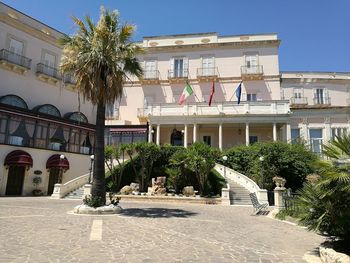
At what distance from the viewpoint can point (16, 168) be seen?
24953 mm

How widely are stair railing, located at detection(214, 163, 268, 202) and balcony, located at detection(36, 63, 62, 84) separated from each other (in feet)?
64.5

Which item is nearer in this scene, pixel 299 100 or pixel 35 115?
pixel 35 115

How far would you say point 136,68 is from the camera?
14922mm

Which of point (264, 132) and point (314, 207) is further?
point (264, 132)

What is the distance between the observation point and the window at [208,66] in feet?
116

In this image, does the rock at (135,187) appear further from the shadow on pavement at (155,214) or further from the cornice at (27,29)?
the cornice at (27,29)

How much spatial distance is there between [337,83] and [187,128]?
21.3m

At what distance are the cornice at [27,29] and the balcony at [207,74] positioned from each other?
16.0 meters

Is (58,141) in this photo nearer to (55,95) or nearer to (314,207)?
(55,95)

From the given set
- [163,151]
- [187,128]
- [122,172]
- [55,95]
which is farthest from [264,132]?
[55,95]

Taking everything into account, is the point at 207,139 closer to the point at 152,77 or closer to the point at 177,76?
the point at 177,76

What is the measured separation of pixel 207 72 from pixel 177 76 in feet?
12.1

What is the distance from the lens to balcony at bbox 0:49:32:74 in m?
27.4

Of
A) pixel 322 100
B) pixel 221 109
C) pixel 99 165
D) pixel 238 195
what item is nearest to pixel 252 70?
pixel 221 109
